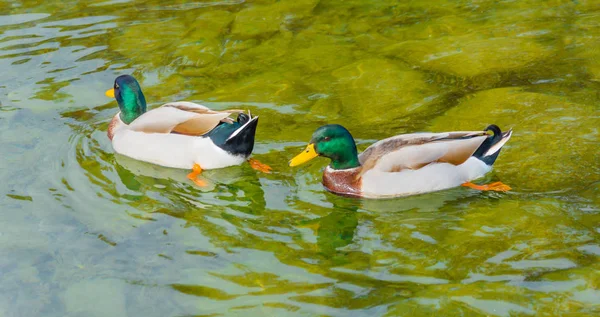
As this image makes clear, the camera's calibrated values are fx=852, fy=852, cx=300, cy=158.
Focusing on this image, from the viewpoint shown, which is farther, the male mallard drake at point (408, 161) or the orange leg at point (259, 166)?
the orange leg at point (259, 166)

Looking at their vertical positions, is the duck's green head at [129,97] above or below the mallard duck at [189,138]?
above

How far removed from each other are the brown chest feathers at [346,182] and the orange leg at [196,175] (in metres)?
1.06

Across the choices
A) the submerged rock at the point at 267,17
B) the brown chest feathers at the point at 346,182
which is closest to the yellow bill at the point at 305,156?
the brown chest feathers at the point at 346,182

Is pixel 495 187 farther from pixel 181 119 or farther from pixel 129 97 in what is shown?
pixel 129 97

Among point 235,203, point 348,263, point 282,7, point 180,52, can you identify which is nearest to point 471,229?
point 348,263

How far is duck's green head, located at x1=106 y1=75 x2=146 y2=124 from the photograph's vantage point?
7.59m

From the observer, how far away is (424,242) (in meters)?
5.71

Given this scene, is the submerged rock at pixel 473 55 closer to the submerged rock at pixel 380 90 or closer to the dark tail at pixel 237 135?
the submerged rock at pixel 380 90

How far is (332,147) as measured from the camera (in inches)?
259

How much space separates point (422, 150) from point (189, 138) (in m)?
1.96

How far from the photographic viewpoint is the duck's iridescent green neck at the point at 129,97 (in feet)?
24.9

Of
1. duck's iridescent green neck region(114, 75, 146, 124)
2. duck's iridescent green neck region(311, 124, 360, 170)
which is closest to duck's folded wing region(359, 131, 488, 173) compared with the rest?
duck's iridescent green neck region(311, 124, 360, 170)

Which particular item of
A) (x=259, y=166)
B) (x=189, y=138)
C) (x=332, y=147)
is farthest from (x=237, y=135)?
(x=332, y=147)

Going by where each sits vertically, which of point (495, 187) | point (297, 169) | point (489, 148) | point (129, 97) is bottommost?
point (495, 187)
